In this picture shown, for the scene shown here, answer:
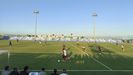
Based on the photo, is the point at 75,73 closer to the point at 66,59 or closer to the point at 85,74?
the point at 85,74

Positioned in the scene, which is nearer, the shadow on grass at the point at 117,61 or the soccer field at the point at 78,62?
the soccer field at the point at 78,62

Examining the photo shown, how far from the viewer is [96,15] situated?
372 feet

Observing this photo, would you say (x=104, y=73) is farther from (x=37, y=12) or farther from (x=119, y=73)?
(x=37, y=12)

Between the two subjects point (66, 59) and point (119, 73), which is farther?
point (66, 59)

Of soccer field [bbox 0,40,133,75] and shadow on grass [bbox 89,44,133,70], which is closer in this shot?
soccer field [bbox 0,40,133,75]

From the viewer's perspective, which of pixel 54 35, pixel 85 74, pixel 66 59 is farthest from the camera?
pixel 54 35

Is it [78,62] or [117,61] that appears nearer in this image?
[78,62]

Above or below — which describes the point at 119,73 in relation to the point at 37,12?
below

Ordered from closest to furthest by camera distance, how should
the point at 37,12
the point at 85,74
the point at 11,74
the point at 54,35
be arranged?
the point at 11,74 < the point at 85,74 < the point at 37,12 < the point at 54,35

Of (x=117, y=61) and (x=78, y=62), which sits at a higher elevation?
(x=78, y=62)

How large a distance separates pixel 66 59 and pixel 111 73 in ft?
36.0

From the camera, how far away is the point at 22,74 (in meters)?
18.9

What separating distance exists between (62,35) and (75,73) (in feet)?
483

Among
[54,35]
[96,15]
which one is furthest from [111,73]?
[54,35]
